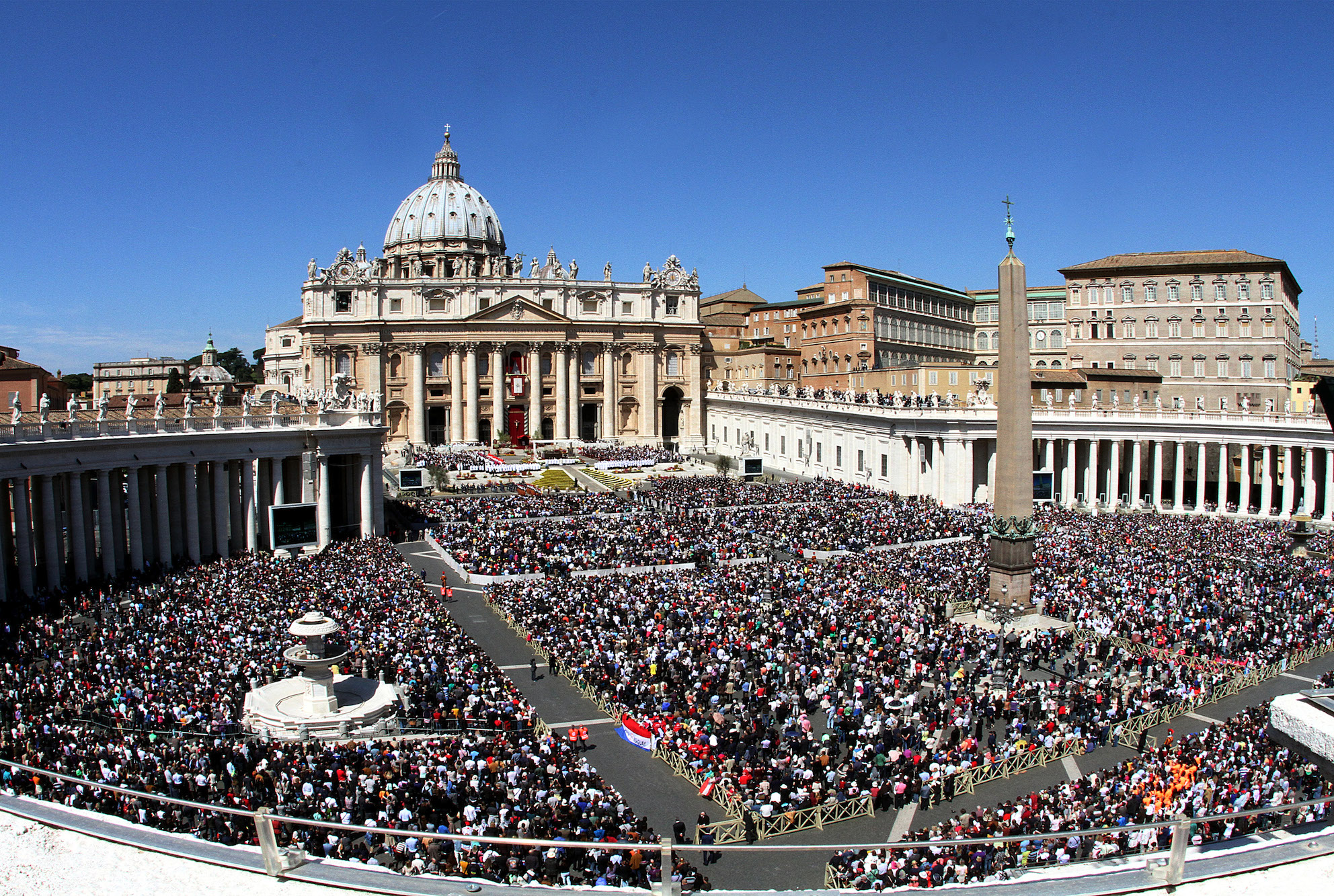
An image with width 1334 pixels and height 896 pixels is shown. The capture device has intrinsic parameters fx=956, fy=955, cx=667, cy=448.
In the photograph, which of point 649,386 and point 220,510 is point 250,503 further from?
point 649,386

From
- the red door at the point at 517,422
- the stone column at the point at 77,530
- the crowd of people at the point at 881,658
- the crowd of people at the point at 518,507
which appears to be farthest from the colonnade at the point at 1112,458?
the stone column at the point at 77,530

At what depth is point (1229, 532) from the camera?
133 feet

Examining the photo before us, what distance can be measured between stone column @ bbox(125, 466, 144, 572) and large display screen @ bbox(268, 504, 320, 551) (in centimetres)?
480

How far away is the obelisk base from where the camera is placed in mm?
29375

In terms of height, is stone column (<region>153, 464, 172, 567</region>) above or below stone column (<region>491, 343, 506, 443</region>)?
below

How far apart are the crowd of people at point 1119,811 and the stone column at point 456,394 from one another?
261 ft

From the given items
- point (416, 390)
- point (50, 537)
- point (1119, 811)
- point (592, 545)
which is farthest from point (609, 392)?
point (1119, 811)

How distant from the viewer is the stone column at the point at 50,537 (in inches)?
1336

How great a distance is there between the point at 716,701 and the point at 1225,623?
14910 millimetres

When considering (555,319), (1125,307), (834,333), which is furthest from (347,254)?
(1125,307)

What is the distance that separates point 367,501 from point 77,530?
42.0ft

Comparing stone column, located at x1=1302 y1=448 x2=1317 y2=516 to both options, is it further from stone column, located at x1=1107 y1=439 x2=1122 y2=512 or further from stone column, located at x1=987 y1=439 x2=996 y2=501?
stone column, located at x1=987 y1=439 x2=996 y2=501

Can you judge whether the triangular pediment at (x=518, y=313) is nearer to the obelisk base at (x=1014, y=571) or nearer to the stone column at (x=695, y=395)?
the stone column at (x=695, y=395)

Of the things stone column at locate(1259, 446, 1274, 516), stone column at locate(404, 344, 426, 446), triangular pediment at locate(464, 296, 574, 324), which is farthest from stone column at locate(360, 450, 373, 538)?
triangular pediment at locate(464, 296, 574, 324)
